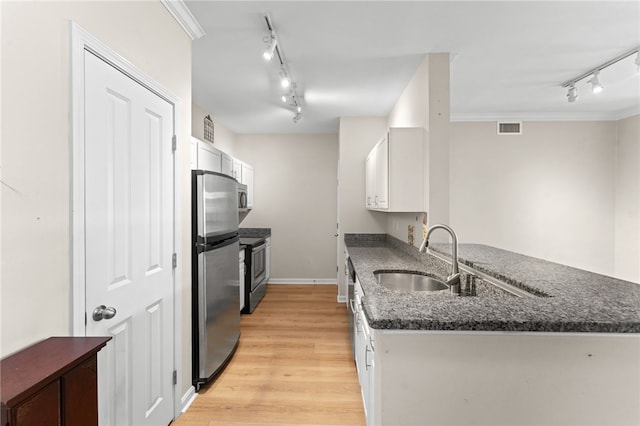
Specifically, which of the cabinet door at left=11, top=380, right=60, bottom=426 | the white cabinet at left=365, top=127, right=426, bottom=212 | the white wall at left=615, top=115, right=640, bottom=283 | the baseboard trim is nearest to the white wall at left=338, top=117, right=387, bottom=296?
the white cabinet at left=365, top=127, right=426, bottom=212

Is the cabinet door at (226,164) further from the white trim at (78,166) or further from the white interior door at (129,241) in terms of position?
the white trim at (78,166)

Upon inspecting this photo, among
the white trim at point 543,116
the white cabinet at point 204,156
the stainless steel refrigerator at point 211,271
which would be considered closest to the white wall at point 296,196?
the white cabinet at point 204,156

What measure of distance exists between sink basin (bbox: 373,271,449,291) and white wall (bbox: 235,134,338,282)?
117 inches

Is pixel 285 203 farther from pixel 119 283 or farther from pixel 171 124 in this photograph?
pixel 119 283

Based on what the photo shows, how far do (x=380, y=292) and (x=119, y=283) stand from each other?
4.41 ft

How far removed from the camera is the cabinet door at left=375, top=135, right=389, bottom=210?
2775 mm

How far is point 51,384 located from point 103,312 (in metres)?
0.56

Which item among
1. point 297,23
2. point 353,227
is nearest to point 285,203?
point 353,227

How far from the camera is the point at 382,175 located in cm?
300

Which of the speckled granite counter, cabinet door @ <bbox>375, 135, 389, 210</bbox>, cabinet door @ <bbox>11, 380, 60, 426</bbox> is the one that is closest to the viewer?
cabinet door @ <bbox>11, 380, 60, 426</bbox>

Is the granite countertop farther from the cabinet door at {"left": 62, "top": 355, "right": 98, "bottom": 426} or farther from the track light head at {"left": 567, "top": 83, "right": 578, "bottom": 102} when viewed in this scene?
the track light head at {"left": 567, "top": 83, "right": 578, "bottom": 102}

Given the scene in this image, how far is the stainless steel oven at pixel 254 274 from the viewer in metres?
4.01

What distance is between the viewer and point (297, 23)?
2.14m

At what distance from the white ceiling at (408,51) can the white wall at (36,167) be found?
1124mm
